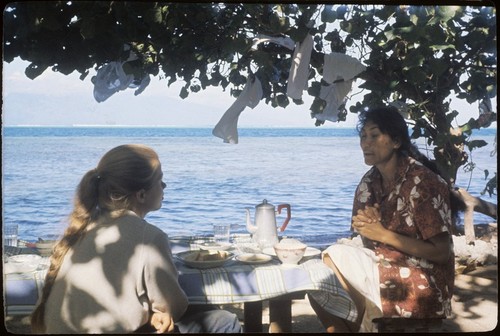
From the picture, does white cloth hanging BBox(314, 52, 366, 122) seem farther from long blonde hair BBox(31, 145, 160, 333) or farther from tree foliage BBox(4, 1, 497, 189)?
long blonde hair BBox(31, 145, 160, 333)

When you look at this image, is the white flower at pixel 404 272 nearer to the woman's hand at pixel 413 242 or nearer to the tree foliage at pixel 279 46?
the woman's hand at pixel 413 242

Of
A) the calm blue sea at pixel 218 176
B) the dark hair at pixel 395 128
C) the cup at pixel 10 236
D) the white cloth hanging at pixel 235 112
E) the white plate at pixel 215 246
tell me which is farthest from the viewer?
the calm blue sea at pixel 218 176

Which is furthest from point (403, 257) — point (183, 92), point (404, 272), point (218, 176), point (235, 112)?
point (218, 176)

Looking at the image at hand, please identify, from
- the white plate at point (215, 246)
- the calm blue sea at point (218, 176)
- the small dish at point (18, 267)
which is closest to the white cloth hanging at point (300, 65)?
the calm blue sea at point (218, 176)

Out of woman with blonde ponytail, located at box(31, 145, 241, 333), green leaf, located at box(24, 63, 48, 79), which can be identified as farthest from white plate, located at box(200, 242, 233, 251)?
green leaf, located at box(24, 63, 48, 79)

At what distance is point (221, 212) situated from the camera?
933 cm

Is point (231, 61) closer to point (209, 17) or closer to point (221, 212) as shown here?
point (209, 17)

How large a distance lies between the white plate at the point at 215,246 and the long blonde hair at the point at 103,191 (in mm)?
481

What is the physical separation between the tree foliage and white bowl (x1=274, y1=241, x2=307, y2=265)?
1.16m

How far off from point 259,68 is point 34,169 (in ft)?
42.1

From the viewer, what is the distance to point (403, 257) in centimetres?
218

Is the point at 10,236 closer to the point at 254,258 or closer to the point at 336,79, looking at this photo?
the point at 254,258

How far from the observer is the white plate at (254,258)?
6.19 feet

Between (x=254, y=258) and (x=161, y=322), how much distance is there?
43 cm
